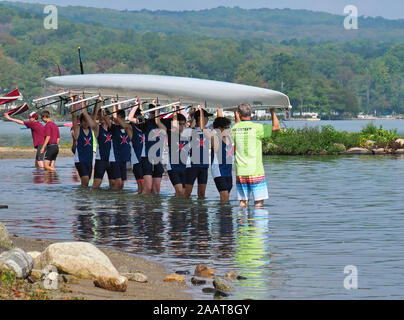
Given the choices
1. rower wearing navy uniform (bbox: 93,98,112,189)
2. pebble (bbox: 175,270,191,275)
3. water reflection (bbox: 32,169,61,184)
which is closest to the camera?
pebble (bbox: 175,270,191,275)

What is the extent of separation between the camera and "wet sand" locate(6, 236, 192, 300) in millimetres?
8555

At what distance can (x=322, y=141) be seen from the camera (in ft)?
123

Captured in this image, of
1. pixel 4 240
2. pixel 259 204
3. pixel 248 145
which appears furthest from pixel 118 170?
pixel 4 240

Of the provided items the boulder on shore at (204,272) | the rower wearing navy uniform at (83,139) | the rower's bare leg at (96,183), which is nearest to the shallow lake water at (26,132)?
the rower wearing navy uniform at (83,139)

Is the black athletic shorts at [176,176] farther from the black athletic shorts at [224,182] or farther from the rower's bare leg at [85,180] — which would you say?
the rower's bare leg at [85,180]

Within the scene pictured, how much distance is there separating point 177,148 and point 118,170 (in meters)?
2.62

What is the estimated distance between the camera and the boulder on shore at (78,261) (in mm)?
9273

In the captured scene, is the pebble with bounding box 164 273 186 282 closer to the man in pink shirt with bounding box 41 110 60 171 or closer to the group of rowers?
the group of rowers

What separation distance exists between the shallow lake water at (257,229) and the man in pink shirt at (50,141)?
1612 millimetres

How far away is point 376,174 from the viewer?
85.8 ft

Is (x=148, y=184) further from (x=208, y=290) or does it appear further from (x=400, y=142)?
(x=400, y=142)

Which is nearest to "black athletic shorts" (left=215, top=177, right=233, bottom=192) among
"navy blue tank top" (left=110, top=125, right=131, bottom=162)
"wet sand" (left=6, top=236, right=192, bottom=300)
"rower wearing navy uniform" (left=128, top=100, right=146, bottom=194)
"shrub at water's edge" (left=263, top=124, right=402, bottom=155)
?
"rower wearing navy uniform" (left=128, top=100, right=146, bottom=194)

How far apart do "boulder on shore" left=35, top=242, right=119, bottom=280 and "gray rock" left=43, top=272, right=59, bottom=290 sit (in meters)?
0.52
